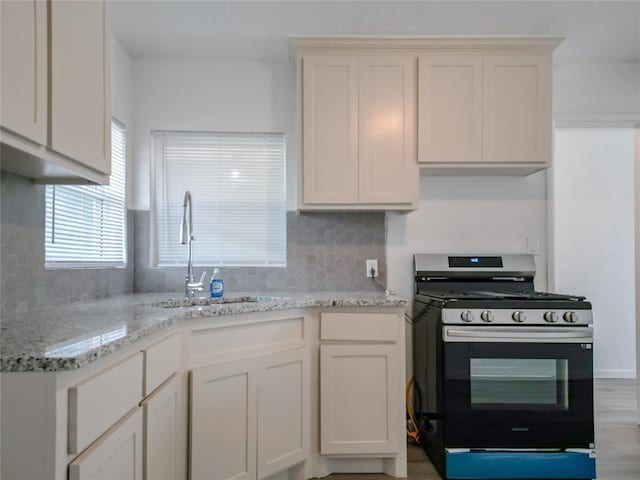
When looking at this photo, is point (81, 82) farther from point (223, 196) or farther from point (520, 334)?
point (520, 334)

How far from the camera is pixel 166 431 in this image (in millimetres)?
1538

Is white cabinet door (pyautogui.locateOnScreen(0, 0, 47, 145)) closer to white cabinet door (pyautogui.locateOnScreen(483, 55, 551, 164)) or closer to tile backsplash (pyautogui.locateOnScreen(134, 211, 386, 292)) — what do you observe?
tile backsplash (pyautogui.locateOnScreen(134, 211, 386, 292))

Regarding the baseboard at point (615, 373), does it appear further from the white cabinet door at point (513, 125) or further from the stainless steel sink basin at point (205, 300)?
the stainless steel sink basin at point (205, 300)

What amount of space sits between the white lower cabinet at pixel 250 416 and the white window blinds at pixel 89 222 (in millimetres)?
861

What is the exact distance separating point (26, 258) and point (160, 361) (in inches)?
28.6

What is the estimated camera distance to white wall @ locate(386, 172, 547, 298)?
2.88 m

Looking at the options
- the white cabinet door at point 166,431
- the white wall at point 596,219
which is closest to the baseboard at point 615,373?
the white wall at point 596,219

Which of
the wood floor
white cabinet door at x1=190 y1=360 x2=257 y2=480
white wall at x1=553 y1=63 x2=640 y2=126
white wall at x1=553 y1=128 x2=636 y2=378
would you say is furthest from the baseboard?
white cabinet door at x1=190 y1=360 x2=257 y2=480

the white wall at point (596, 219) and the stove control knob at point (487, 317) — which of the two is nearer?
the stove control knob at point (487, 317)

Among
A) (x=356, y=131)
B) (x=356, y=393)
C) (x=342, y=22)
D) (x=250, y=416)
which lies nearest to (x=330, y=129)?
(x=356, y=131)

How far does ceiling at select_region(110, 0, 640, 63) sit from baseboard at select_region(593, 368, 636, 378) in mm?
2818

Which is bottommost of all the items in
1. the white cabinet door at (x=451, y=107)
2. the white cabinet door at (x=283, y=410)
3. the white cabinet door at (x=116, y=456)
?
the white cabinet door at (x=283, y=410)

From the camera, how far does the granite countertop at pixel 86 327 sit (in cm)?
91

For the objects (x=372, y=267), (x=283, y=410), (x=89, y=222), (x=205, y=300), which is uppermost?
(x=89, y=222)
